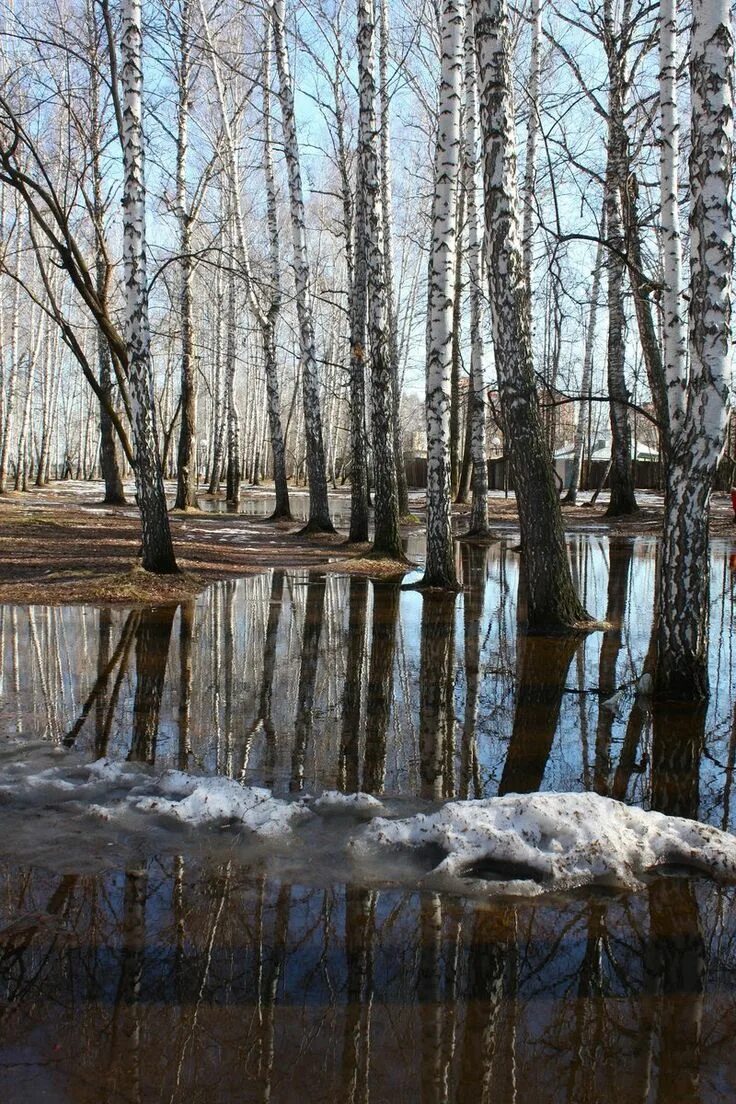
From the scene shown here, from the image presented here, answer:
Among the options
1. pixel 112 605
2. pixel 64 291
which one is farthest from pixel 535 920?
pixel 64 291

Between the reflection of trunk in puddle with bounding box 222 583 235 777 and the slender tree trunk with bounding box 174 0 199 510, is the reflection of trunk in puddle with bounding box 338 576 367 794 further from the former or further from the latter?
the slender tree trunk with bounding box 174 0 199 510

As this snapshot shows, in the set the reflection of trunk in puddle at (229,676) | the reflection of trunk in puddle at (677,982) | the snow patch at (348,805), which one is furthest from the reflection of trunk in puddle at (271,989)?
the reflection of trunk in puddle at (229,676)

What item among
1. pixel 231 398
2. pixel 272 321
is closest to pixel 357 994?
pixel 272 321

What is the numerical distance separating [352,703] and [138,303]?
6084 mm

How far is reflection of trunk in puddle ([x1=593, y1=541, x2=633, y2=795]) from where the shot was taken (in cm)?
431

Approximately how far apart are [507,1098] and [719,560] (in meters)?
13.4

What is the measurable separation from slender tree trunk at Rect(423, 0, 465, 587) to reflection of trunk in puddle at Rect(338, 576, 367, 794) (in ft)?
4.87

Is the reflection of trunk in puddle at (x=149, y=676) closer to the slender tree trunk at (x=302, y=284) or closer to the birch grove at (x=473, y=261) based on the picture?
the birch grove at (x=473, y=261)

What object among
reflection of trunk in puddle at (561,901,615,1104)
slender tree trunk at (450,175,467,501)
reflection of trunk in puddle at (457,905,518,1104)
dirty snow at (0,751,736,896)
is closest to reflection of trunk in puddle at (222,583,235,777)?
dirty snow at (0,751,736,896)

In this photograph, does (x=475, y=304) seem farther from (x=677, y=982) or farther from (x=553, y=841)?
(x=677, y=982)

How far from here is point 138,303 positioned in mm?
9617

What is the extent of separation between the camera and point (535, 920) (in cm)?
277

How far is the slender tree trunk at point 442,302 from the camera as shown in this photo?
966 cm

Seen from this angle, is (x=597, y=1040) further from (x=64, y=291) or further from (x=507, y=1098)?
(x=64, y=291)
